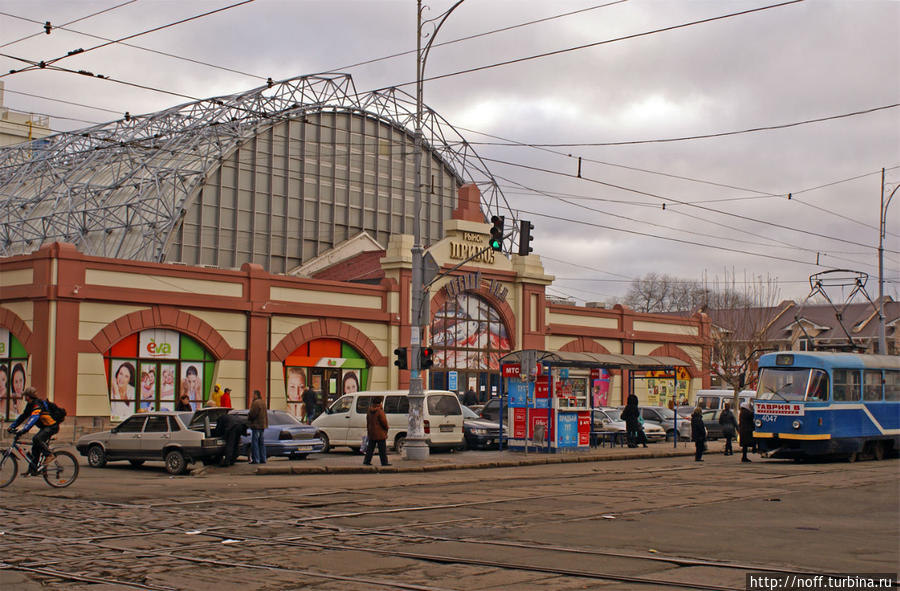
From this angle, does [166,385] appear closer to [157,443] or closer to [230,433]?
[157,443]

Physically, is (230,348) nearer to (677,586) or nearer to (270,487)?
(270,487)

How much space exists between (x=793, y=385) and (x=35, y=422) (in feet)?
65.0

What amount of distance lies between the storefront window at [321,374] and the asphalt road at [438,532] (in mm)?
17832

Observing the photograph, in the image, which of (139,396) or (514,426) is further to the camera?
(139,396)

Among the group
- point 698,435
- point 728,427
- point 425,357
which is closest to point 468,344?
point 728,427

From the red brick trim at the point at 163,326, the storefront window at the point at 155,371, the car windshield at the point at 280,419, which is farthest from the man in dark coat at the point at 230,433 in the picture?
the red brick trim at the point at 163,326

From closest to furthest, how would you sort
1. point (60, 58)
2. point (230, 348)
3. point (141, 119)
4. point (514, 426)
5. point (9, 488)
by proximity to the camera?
point (9, 488), point (60, 58), point (514, 426), point (230, 348), point (141, 119)

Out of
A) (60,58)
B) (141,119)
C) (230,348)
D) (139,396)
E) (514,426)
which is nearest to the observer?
(60,58)

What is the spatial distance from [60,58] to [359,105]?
117 feet

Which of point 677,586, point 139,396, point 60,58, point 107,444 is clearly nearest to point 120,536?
point 677,586

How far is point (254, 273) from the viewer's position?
126ft

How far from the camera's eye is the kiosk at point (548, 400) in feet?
97.5

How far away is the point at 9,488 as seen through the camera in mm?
18266

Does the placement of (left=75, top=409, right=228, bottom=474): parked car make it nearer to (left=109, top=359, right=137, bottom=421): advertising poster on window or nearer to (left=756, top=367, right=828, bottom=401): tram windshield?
(left=109, top=359, right=137, bottom=421): advertising poster on window
